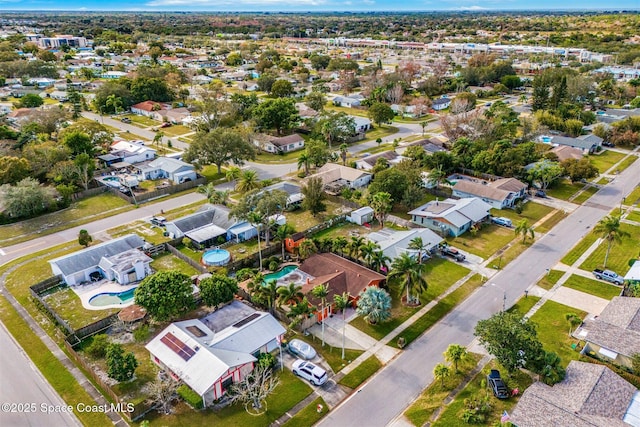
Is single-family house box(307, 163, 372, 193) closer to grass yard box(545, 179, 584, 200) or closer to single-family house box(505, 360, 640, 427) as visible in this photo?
grass yard box(545, 179, 584, 200)

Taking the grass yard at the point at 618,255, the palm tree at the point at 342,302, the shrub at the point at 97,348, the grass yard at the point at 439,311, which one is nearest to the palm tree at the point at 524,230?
the grass yard at the point at 618,255

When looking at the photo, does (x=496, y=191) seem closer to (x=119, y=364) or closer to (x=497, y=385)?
(x=497, y=385)

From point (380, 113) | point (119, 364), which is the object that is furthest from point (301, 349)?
point (380, 113)

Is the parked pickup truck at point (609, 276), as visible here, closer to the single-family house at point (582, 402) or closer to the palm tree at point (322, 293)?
the single-family house at point (582, 402)

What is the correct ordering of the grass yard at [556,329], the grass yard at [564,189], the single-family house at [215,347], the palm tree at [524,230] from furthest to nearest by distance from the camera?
the grass yard at [564,189], the palm tree at [524,230], the grass yard at [556,329], the single-family house at [215,347]

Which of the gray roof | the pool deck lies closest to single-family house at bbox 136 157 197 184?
the gray roof

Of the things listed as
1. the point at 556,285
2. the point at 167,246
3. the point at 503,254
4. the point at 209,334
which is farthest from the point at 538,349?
the point at 167,246
